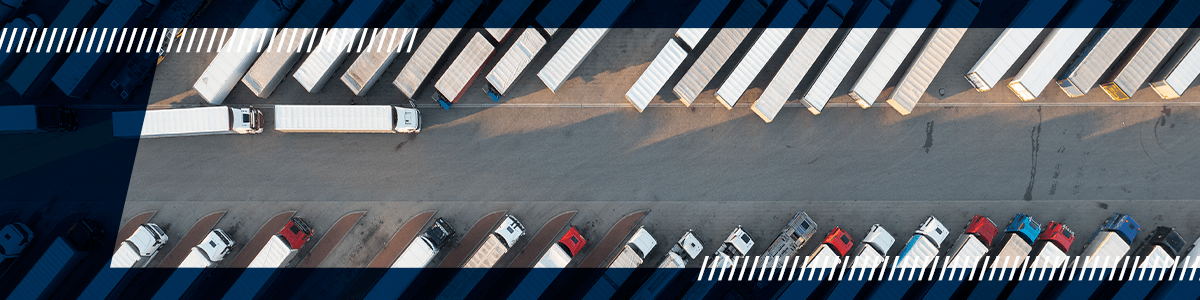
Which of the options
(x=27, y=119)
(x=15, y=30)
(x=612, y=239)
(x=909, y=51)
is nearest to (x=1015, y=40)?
(x=909, y=51)

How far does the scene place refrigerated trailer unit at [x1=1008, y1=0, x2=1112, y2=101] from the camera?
3194 centimetres

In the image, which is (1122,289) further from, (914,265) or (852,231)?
(852,231)

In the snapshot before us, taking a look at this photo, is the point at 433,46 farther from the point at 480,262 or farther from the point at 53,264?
the point at 53,264

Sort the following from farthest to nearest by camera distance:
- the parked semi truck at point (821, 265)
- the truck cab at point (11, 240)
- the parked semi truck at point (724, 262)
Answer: the truck cab at point (11, 240) → the parked semi truck at point (724, 262) → the parked semi truck at point (821, 265)

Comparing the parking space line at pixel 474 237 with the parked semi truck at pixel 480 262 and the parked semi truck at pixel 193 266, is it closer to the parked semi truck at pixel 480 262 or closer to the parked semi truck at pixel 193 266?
the parked semi truck at pixel 480 262

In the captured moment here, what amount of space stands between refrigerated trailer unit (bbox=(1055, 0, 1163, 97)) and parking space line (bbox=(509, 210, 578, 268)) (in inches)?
1243

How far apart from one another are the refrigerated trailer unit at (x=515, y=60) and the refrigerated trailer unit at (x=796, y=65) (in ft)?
45.5

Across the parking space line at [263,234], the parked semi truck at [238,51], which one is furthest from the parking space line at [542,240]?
the parked semi truck at [238,51]

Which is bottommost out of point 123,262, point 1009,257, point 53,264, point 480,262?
point 53,264

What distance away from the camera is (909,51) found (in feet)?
108

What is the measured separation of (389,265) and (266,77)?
45.2 feet

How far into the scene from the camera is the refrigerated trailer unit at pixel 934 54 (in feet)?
105

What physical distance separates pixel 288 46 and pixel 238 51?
2.94m

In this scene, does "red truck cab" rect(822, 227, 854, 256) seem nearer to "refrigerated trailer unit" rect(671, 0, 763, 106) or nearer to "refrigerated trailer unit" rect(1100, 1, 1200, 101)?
"refrigerated trailer unit" rect(671, 0, 763, 106)
